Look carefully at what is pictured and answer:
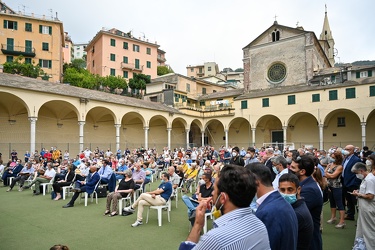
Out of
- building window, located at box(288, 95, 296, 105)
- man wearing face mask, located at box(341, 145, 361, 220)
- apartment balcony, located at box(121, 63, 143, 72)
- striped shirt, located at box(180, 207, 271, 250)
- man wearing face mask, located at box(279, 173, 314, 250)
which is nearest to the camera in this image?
striped shirt, located at box(180, 207, 271, 250)

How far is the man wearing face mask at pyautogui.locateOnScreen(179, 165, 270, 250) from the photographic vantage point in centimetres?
139

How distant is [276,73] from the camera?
33.9 m

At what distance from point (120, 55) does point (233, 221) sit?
1826 inches

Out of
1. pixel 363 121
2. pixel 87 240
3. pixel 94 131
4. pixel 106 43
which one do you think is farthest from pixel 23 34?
pixel 363 121

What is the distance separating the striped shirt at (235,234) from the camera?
4.53 ft

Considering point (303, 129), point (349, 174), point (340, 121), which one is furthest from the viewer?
point (303, 129)

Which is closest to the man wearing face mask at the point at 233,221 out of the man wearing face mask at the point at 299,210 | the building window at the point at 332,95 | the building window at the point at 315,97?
the man wearing face mask at the point at 299,210

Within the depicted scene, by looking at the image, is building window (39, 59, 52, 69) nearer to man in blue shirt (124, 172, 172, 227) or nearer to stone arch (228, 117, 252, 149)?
stone arch (228, 117, 252, 149)

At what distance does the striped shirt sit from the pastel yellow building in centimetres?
3822

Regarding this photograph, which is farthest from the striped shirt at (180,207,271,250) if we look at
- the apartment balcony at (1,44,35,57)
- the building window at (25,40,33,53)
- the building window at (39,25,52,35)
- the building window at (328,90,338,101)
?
the building window at (39,25,52,35)

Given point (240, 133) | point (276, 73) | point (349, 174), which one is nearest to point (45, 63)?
point (240, 133)

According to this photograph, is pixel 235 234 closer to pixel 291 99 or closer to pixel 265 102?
pixel 291 99

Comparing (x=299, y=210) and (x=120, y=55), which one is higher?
(x=120, y=55)

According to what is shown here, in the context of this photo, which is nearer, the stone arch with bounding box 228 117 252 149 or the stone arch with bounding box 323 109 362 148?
the stone arch with bounding box 323 109 362 148
